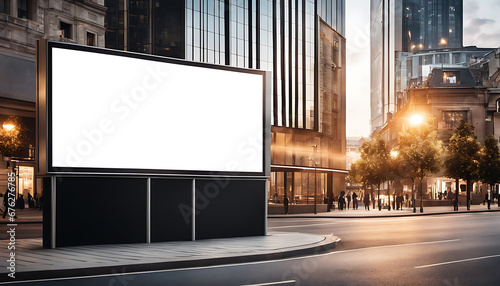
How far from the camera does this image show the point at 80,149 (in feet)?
49.8

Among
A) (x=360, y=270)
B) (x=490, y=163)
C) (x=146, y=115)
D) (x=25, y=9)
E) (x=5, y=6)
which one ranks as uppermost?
(x=25, y=9)

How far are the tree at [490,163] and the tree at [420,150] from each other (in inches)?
484

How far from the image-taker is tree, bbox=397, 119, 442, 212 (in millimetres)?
51719

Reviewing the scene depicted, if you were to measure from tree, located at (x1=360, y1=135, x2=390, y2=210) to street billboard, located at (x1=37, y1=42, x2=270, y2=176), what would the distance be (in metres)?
50.3

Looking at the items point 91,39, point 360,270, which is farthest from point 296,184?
point 360,270

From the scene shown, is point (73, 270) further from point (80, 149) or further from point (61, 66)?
point (61, 66)

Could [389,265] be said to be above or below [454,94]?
below

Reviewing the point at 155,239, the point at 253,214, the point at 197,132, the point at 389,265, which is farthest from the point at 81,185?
the point at 389,265

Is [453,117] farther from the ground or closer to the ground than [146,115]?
farther from the ground

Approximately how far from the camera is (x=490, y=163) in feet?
215

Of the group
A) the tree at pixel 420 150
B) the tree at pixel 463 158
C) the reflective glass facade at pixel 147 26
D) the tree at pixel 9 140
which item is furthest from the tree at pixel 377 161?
the tree at pixel 9 140

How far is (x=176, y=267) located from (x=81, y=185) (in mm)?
4680

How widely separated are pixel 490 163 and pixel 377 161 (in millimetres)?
12922

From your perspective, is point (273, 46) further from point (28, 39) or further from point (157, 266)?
point (157, 266)
